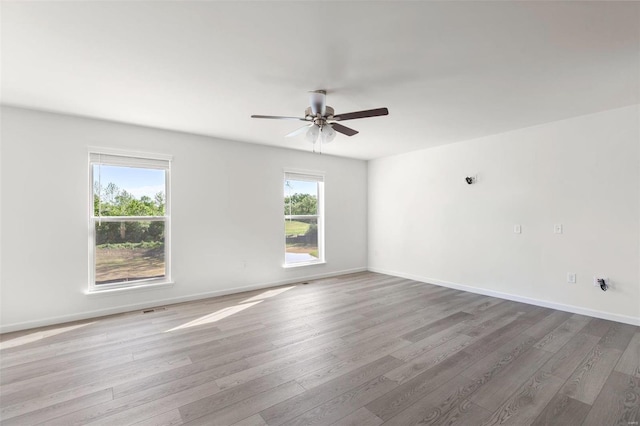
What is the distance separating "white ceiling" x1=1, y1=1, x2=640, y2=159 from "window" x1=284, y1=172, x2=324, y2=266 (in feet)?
6.68

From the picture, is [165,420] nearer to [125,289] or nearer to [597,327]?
[125,289]

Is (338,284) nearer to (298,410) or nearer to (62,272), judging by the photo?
(298,410)

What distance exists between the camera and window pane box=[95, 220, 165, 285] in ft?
12.5

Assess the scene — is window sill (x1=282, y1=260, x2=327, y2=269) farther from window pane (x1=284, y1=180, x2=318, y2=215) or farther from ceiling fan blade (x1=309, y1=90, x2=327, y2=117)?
ceiling fan blade (x1=309, y1=90, x2=327, y2=117)

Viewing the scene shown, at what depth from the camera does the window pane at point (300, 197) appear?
5.44 m

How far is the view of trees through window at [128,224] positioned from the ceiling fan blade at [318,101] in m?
2.61

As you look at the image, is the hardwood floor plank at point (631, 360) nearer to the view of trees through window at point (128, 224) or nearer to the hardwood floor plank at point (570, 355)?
the hardwood floor plank at point (570, 355)

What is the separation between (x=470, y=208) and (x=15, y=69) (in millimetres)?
5656

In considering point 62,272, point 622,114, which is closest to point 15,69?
point 62,272

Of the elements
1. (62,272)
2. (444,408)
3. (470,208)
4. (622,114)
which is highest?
(622,114)

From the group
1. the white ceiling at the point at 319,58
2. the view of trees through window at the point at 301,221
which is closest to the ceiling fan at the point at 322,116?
the white ceiling at the point at 319,58

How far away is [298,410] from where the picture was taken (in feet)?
6.29

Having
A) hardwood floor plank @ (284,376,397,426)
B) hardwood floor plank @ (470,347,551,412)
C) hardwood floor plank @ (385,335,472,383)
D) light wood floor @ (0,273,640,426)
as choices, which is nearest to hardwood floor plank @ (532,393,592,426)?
light wood floor @ (0,273,640,426)

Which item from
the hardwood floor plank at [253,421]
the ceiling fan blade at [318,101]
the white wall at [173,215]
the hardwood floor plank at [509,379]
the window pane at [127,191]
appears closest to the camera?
the hardwood floor plank at [253,421]
